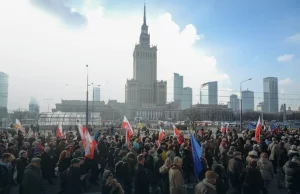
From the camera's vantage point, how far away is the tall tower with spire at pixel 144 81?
131 m

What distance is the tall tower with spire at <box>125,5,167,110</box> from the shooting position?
131 m

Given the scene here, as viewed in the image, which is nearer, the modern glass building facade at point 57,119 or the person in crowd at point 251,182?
the person in crowd at point 251,182

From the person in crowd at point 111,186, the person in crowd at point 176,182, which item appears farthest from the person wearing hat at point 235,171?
the person in crowd at point 111,186

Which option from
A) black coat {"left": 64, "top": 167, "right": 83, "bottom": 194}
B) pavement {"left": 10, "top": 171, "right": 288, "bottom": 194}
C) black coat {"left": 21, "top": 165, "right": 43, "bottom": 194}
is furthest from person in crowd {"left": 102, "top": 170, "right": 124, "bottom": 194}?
pavement {"left": 10, "top": 171, "right": 288, "bottom": 194}

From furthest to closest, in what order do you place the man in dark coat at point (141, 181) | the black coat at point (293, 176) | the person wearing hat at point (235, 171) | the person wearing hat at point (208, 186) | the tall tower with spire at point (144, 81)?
the tall tower with spire at point (144, 81) < the black coat at point (293, 176) < the person wearing hat at point (235, 171) < the man in dark coat at point (141, 181) < the person wearing hat at point (208, 186)

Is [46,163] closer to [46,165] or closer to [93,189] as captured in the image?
[46,165]

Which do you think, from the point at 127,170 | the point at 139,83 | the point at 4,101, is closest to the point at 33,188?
the point at 127,170

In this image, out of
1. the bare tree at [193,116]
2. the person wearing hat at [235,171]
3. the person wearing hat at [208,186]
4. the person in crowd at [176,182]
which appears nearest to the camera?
the person wearing hat at [208,186]

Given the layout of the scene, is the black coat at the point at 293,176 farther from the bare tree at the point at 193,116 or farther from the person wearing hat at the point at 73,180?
the bare tree at the point at 193,116

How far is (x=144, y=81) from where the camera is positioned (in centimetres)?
13238

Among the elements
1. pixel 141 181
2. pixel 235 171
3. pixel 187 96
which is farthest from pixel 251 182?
pixel 187 96

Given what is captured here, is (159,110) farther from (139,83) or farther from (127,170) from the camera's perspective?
A: (127,170)

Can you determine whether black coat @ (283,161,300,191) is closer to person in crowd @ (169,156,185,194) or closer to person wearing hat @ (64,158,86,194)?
person in crowd @ (169,156,185,194)

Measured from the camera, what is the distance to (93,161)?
10.5 meters
